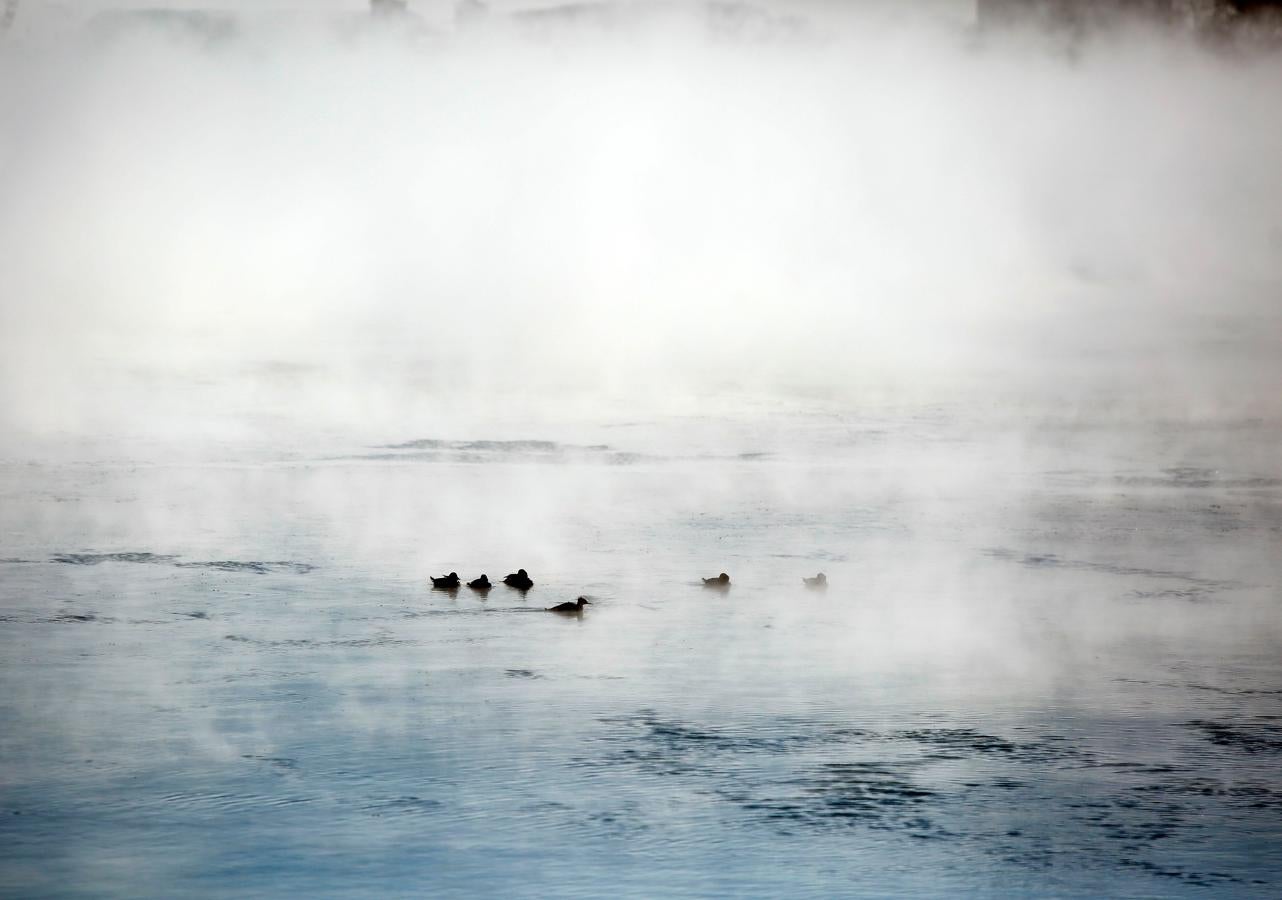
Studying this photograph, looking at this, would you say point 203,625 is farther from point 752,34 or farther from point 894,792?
point 752,34

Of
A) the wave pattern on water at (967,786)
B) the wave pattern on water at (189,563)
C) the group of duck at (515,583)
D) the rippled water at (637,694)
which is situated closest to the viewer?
the rippled water at (637,694)

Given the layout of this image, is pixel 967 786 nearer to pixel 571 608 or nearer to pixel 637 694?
pixel 637 694

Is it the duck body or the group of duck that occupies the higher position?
the group of duck

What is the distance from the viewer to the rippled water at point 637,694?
218 inches

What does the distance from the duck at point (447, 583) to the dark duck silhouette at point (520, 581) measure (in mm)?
363

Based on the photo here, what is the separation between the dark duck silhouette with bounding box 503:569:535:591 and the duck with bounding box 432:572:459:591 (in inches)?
14.3

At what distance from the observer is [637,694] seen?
25.6 feet

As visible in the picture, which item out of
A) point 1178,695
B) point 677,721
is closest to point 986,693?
point 1178,695

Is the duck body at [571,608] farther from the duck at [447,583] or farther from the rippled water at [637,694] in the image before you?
the duck at [447,583]

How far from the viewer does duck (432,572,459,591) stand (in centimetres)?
1083

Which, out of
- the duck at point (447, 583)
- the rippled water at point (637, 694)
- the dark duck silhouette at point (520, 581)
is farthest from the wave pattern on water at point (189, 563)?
the dark duck silhouette at point (520, 581)

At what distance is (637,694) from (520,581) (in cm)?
318

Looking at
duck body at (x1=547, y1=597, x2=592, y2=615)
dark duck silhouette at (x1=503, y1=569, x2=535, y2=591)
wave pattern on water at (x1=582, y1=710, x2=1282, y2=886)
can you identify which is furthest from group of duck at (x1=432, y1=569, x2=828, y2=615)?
wave pattern on water at (x1=582, y1=710, x2=1282, y2=886)

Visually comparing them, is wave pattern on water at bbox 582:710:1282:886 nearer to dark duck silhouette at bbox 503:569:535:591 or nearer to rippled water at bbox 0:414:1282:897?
rippled water at bbox 0:414:1282:897
